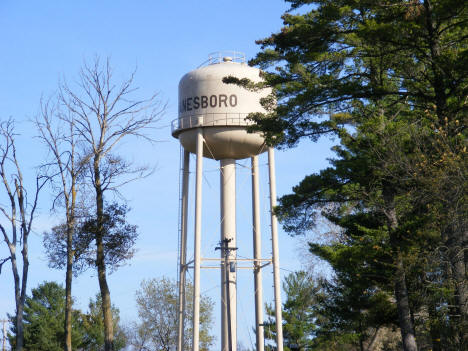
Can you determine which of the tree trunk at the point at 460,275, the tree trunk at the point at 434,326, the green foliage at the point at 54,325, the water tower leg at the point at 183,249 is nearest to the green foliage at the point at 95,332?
the green foliage at the point at 54,325

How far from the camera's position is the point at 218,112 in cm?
2425

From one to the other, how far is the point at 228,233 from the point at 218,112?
14.1 ft

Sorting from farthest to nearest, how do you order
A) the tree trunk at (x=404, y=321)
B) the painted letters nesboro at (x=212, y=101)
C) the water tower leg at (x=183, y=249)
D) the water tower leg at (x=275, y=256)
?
the water tower leg at (x=183, y=249) → the painted letters nesboro at (x=212, y=101) → the water tower leg at (x=275, y=256) → the tree trunk at (x=404, y=321)

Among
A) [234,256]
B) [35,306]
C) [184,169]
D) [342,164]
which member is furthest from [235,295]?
[35,306]

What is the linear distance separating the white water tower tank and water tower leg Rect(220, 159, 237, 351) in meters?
0.63

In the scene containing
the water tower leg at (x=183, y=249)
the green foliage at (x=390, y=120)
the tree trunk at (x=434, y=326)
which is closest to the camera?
the green foliage at (x=390, y=120)

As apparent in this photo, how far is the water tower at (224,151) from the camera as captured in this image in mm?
23844

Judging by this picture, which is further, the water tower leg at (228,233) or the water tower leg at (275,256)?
the water tower leg at (228,233)

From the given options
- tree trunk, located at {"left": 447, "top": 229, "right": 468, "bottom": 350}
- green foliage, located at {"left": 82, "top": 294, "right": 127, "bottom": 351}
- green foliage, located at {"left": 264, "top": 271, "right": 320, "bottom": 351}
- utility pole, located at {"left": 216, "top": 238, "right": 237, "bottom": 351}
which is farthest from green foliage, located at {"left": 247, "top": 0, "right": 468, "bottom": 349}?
green foliage, located at {"left": 82, "top": 294, "right": 127, "bottom": 351}

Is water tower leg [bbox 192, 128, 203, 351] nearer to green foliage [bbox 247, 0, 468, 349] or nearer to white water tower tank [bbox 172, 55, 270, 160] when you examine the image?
white water tower tank [bbox 172, 55, 270, 160]

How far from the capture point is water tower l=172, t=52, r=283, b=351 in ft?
78.2

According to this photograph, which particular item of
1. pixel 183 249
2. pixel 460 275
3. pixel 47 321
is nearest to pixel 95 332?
pixel 47 321

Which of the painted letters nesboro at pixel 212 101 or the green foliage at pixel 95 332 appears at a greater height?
the painted letters nesboro at pixel 212 101

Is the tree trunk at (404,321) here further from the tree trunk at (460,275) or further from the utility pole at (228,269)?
the utility pole at (228,269)
